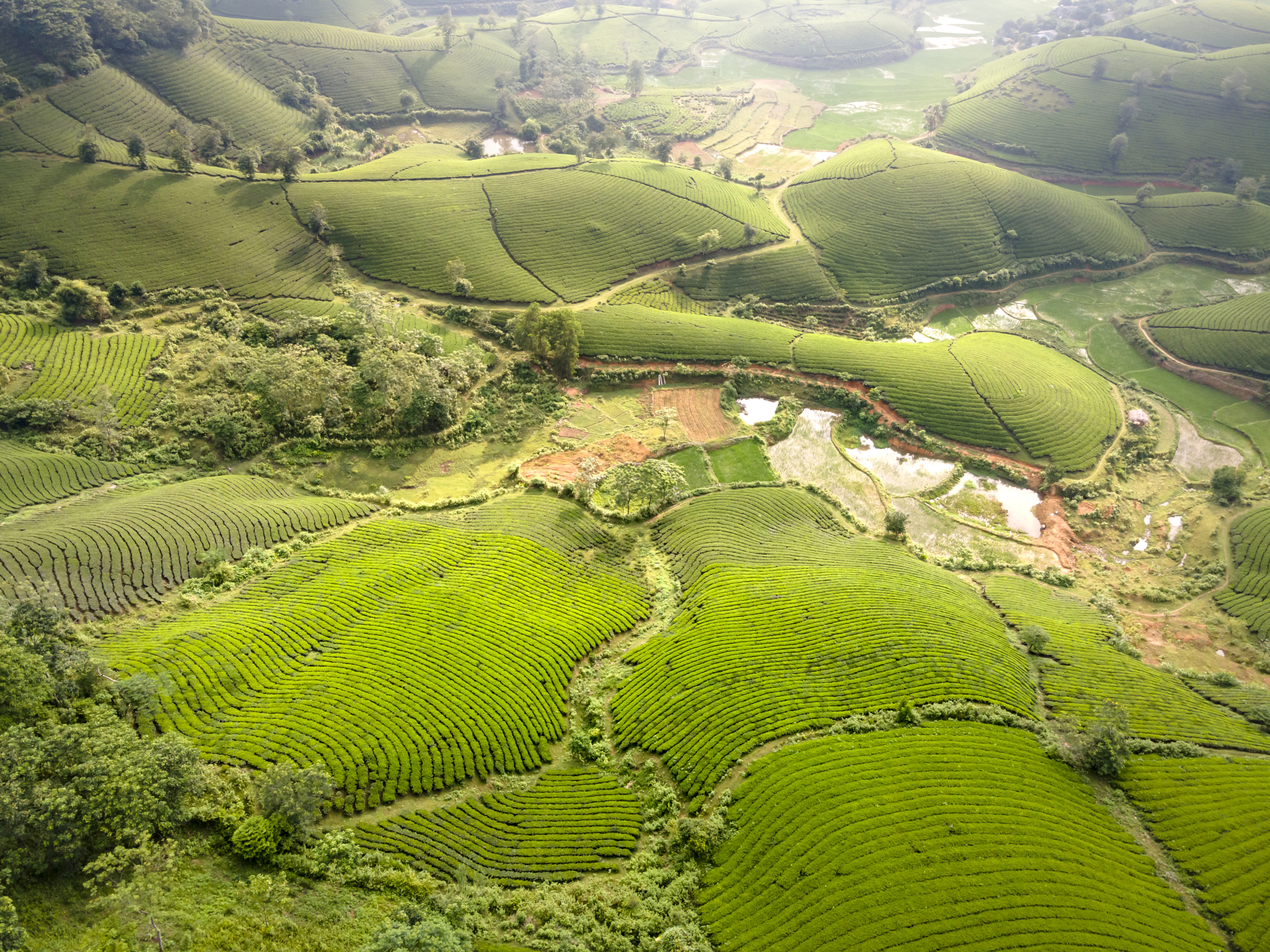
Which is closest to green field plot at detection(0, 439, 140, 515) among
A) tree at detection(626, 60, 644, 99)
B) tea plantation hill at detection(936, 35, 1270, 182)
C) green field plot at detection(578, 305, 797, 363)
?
green field plot at detection(578, 305, 797, 363)

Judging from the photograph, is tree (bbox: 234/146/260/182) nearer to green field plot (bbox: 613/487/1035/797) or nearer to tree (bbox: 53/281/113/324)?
tree (bbox: 53/281/113/324)

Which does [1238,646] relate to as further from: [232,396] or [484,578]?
[232,396]

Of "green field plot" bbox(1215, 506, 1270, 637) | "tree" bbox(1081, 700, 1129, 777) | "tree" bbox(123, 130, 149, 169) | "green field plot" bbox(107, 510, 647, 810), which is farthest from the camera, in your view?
"tree" bbox(123, 130, 149, 169)

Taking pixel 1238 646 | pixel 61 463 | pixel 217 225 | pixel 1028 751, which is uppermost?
pixel 217 225

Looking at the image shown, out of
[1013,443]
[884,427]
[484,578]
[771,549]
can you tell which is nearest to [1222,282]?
[1013,443]

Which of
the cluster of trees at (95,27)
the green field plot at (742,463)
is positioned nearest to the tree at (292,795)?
the green field plot at (742,463)

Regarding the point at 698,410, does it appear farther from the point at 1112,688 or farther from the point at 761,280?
the point at 1112,688
